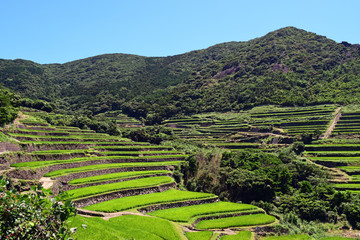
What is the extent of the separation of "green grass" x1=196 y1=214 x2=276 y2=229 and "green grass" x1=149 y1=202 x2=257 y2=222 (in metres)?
1.44

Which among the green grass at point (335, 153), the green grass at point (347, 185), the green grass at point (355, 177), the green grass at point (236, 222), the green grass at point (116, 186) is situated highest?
the green grass at point (116, 186)

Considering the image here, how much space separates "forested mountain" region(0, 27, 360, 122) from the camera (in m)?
116

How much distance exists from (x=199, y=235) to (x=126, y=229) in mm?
6975

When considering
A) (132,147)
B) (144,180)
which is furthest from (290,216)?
(132,147)

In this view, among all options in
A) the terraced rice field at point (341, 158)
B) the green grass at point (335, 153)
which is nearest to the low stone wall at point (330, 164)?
the terraced rice field at point (341, 158)

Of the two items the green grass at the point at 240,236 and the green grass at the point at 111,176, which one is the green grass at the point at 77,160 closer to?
the green grass at the point at 111,176

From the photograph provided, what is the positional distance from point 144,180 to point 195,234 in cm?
1735

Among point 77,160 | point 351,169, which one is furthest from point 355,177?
point 77,160

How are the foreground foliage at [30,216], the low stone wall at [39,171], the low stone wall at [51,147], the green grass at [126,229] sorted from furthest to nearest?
the low stone wall at [51,147], the low stone wall at [39,171], the green grass at [126,229], the foreground foliage at [30,216]

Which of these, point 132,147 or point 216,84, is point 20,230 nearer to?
point 132,147

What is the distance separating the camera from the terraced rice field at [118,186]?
25.4m

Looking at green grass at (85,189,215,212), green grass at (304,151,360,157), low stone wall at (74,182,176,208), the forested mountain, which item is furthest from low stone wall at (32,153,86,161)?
the forested mountain

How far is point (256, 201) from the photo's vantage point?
4591 centimetres

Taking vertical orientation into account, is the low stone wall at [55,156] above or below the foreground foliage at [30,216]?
below
